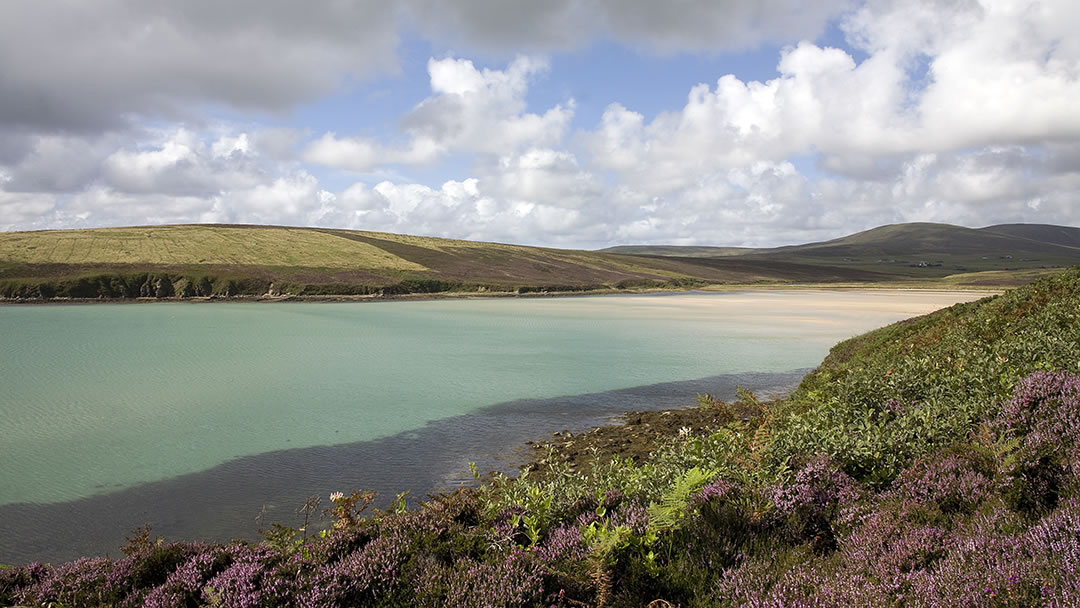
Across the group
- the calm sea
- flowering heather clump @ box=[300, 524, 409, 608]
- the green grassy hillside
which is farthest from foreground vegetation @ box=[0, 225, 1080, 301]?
flowering heather clump @ box=[300, 524, 409, 608]

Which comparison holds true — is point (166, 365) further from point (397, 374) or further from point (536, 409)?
point (536, 409)

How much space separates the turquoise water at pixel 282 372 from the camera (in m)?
16.1

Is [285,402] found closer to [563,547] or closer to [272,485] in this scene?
[272,485]

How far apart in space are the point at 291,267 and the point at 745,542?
107 metres

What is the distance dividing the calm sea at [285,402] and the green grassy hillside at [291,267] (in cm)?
3691

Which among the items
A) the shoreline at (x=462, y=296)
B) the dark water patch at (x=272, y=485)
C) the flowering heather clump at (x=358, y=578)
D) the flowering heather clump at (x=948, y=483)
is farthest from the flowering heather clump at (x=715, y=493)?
the shoreline at (x=462, y=296)

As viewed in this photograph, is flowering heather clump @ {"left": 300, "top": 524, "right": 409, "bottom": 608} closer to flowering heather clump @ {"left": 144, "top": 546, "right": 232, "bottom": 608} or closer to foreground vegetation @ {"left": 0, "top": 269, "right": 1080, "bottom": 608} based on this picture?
foreground vegetation @ {"left": 0, "top": 269, "right": 1080, "bottom": 608}

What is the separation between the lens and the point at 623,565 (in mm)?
4781

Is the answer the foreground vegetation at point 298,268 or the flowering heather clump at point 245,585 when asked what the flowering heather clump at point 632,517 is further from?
the foreground vegetation at point 298,268

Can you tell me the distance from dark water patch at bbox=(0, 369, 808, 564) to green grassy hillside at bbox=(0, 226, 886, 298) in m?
77.3

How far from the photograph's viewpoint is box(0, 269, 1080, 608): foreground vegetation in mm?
3994

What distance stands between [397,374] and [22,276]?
266 feet

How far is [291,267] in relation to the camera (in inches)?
4018

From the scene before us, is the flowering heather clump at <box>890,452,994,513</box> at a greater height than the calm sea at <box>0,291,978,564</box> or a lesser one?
greater
